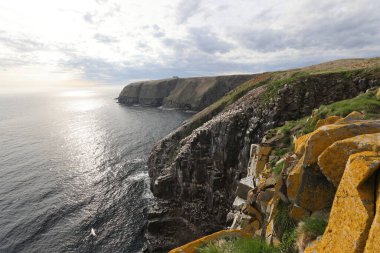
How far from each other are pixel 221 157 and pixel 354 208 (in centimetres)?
3739

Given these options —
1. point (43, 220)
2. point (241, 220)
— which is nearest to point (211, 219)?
point (241, 220)

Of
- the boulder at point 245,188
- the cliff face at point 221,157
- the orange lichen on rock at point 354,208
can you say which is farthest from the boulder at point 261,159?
the cliff face at point 221,157

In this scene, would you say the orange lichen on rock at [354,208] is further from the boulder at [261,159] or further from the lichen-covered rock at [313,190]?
the boulder at [261,159]

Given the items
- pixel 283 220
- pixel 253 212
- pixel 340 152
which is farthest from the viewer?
pixel 253 212

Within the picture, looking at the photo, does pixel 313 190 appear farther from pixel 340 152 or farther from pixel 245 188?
pixel 245 188

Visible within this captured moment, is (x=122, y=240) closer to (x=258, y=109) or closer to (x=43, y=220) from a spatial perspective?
(x=43, y=220)

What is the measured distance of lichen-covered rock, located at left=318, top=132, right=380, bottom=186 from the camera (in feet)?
24.4

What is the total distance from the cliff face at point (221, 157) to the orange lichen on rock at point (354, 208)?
30540 millimetres

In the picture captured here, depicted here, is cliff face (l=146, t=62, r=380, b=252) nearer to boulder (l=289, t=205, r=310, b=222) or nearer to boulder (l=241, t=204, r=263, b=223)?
boulder (l=241, t=204, r=263, b=223)

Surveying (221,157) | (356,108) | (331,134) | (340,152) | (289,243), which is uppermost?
(331,134)

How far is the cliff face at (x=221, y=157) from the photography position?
1469 inches

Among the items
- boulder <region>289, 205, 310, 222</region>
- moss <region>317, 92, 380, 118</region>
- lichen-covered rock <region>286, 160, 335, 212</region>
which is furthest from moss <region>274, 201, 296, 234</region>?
moss <region>317, 92, 380, 118</region>

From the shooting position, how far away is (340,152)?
7797mm

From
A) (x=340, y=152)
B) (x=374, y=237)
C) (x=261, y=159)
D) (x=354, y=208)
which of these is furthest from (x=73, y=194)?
(x=374, y=237)
